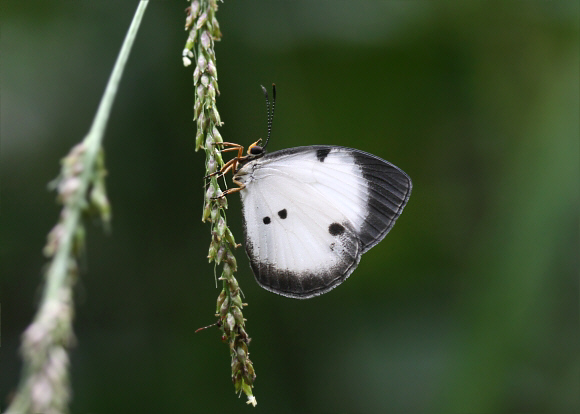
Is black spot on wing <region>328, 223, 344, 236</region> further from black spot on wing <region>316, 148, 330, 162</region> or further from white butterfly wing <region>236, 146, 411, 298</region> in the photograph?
black spot on wing <region>316, 148, 330, 162</region>

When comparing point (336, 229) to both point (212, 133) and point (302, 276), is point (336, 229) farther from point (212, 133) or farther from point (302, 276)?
point (212, 133)

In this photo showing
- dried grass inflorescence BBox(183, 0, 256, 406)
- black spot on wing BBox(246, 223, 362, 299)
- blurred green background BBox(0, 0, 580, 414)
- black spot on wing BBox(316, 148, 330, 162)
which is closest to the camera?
dried grass inflorescence BBox(183, 0, 256, 406)

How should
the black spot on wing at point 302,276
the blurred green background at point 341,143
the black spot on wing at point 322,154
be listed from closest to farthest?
the black spot on wing at point 302,276 → the black spot on wing at point 322,154 → the blurred green background at point 341,143

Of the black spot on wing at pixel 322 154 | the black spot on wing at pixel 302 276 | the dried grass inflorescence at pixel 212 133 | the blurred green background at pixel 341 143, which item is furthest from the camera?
the blurred green background at pixel 341 143

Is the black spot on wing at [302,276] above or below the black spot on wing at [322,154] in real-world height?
below

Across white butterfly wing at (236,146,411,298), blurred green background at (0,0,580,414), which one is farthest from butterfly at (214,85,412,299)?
blurred green background at (0,0,580,414)

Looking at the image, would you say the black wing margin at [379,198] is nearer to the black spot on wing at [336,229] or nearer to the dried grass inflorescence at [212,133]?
the black spot on wing at [336,229]

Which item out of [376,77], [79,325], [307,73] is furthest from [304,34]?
[79,325]

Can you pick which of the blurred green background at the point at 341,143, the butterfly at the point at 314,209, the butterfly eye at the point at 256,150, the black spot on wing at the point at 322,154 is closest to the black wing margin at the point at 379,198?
the butterfly at the point at 314,209

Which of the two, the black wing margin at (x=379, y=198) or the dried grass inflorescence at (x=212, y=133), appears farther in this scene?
the black wing margin at (x=379, y=198)
